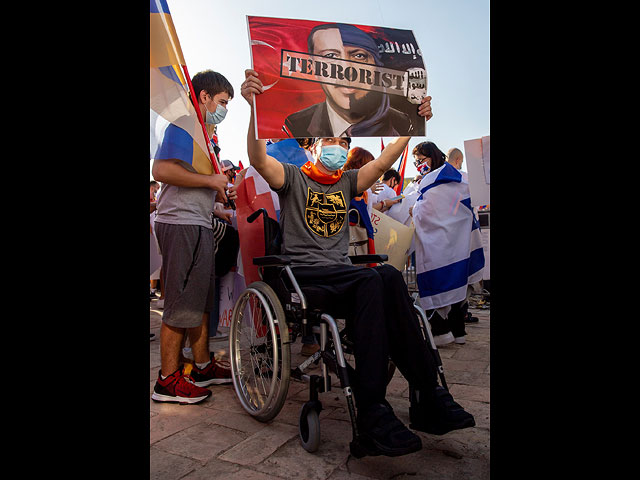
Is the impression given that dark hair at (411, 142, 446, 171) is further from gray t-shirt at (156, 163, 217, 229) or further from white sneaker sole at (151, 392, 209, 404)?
white sneaker sole at (151, 392, 209, 404)

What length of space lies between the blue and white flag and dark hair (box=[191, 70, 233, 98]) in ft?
6.13

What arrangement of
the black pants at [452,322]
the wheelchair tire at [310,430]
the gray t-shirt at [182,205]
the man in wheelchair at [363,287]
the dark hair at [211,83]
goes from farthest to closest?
the black pants at [452,322]
the dark hair at [211,83]
the gray t-shirt at [182,205]
the wheelchair tire at [310,430]
the man in wheelchair at [363,287]

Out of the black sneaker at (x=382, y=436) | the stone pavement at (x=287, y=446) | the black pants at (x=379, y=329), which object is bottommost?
the stone pavement at (x=287, y=446)

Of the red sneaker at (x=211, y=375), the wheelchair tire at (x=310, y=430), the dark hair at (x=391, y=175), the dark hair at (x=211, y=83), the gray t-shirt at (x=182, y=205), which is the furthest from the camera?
the dark hair at (x=391, y=175)

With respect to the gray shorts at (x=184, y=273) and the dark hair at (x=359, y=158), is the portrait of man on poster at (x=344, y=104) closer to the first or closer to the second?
the gray shorts at (x=184, y=273)

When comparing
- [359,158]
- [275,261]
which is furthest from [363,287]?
[359,158]

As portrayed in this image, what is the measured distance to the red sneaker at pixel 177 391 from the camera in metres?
2.34

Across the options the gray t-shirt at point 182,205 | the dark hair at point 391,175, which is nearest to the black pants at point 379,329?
the gray t-shirt at point 182,205

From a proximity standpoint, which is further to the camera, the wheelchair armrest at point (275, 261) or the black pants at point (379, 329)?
the wheelchair armrest at point (275, 261)

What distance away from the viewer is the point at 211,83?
2.56 meters

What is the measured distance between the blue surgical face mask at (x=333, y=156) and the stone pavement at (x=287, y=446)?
49.6 inches

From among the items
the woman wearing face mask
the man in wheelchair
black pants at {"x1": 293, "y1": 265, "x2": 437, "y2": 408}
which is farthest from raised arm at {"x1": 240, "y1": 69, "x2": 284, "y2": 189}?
the woman wearing face mask
